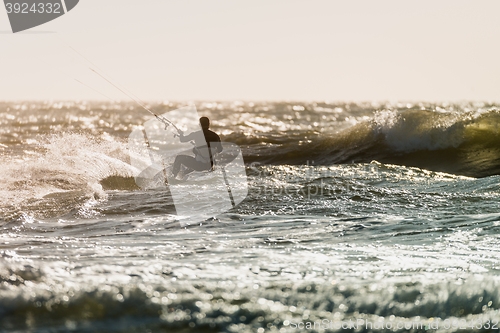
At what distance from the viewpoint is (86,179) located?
30.3ft

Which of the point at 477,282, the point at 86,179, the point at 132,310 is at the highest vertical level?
the point at 86,179

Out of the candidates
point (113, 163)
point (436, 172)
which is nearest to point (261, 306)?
point (113, 163)

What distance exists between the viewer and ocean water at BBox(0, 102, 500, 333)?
2.74 meters

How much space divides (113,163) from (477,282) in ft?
29.2

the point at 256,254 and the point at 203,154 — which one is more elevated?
the point at 203,154

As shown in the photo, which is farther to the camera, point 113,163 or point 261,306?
point 113,163

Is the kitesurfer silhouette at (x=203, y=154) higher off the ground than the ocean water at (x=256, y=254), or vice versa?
the kitesurfer silhouette at (x=203, y=154)

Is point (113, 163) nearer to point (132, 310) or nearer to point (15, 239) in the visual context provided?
point (15, 239)

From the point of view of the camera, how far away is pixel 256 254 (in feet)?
14.0

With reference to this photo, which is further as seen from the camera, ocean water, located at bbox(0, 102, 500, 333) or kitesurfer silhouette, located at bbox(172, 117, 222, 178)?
kitesurfer silhouette, located at bbox(172, 117, 222, 178)

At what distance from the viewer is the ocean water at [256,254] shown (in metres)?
2.74

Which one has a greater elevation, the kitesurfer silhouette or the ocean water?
the kitesurfer silhouette

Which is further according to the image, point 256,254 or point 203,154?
point 203,154

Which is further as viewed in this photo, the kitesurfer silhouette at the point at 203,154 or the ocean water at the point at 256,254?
the kitesurfer silhouette at the point at 203,154
